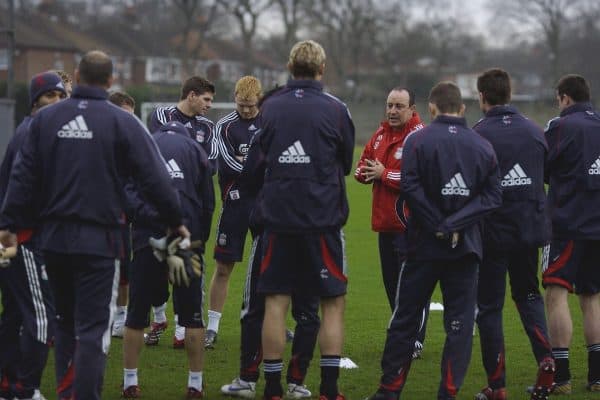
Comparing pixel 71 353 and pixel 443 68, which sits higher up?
pixel 443 68

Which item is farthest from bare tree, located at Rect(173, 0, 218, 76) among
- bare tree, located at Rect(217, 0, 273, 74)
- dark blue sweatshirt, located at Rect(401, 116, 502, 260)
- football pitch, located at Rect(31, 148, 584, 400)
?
dark blue sweatshirt, located at Rect(401, 116, 502, 260)

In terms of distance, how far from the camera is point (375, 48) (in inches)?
2943

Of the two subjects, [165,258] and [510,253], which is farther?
[510,253]

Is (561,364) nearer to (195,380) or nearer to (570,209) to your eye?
(570,209)

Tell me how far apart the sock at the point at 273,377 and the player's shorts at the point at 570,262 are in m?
2.21

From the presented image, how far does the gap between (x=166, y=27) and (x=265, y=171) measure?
69682mm

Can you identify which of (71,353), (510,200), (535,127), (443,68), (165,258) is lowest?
(71,353)

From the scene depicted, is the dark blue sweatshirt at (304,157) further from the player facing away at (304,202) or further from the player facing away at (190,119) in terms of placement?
the player facing away at (190,119)

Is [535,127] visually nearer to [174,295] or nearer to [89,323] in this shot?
[174,295]

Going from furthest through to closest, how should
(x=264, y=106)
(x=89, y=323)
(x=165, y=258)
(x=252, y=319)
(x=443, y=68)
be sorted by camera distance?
(x=443, y=68)
(x=252, y=319)
(x=264, y=106)
(x=165, y=258)
(x=89, y=323)

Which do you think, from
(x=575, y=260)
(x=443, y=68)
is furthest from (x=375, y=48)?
(x=575, y=260)

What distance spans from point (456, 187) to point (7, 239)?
2863 mm

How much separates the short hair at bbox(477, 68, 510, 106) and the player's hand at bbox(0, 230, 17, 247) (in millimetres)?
3352

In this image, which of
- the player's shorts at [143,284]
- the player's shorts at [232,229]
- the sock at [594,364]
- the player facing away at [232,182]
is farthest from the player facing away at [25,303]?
the sock at [594,364]
